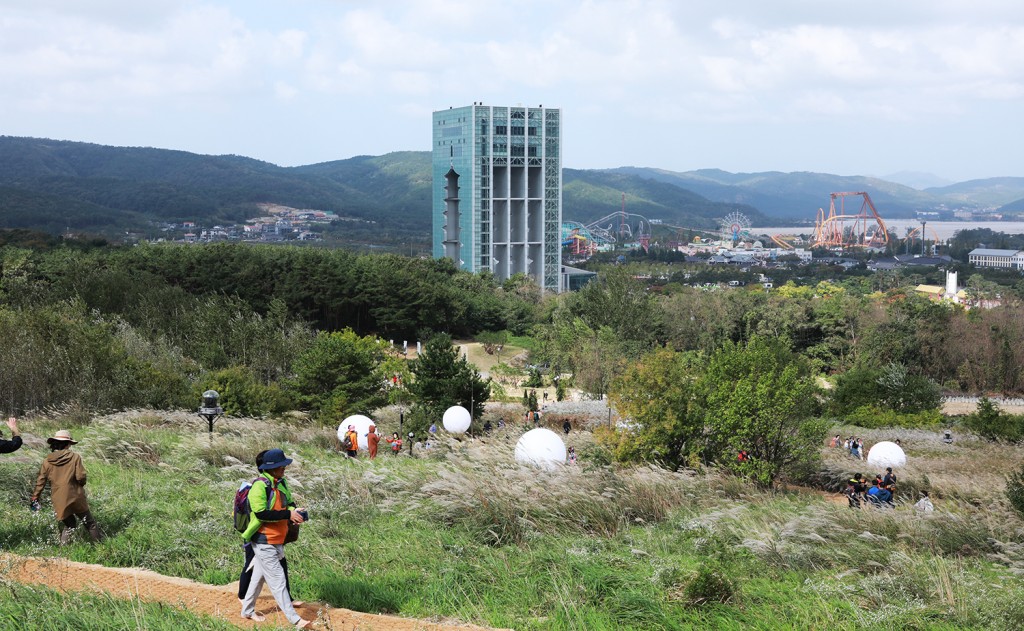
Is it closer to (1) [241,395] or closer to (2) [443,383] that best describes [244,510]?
(1) [241,395]

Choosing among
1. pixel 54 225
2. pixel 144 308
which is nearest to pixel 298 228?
pixel 54 225

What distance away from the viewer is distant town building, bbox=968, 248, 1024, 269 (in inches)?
5910

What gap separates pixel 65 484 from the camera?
7.34 m

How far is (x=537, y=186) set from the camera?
9081 centimetres

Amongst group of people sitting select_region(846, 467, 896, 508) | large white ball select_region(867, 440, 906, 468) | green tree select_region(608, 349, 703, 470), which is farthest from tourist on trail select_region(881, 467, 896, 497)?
large white ball select_region(867, 440, 906, 468)

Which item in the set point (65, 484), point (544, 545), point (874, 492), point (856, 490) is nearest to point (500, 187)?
point (856, 490)

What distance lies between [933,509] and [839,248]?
196 m

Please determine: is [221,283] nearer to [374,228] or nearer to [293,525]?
[293,525]

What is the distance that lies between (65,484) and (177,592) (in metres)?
1.63

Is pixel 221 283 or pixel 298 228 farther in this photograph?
pixel 298 228

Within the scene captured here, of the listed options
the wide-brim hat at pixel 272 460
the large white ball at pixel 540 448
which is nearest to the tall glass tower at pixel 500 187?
the large white ball at pixel 540 448

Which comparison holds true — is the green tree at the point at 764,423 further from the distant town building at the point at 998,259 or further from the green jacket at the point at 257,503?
the distant town building at the point at 998,259

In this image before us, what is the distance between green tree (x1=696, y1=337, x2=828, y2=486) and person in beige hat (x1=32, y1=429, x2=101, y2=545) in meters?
8.53

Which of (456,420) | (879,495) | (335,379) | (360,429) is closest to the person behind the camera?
(879,495)
